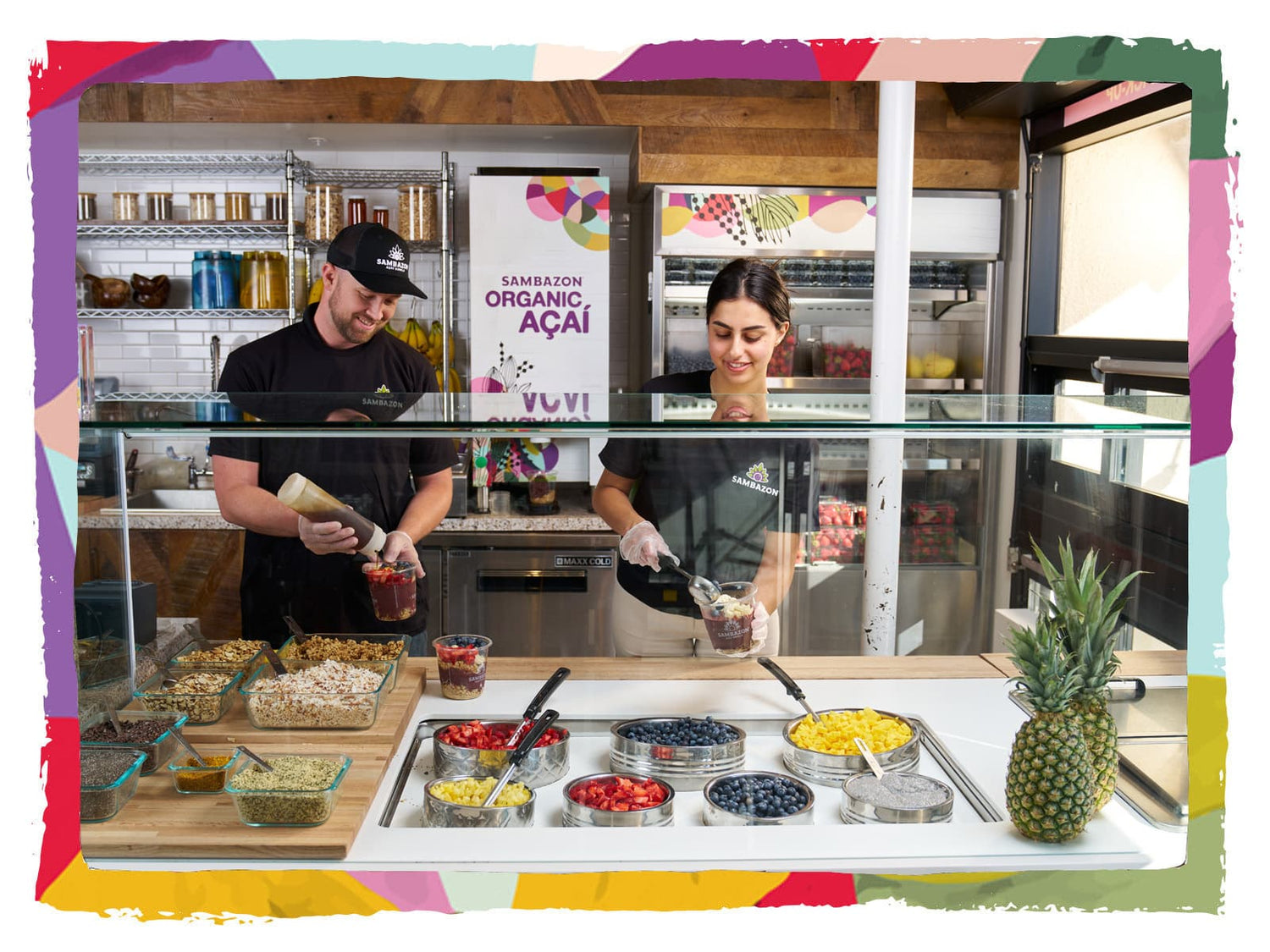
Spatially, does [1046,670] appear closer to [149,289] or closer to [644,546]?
[644,546]

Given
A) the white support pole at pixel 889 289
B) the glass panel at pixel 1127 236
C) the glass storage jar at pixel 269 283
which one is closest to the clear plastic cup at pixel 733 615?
the white support pole at pixel 889 289

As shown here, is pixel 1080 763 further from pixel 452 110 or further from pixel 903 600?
pixel 452 110

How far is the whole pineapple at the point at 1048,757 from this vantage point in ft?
4.98

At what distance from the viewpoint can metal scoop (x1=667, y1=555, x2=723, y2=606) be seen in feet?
6.99

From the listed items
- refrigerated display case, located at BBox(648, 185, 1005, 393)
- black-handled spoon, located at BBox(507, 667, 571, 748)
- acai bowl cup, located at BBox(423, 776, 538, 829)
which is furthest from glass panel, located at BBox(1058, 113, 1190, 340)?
acai bowl cup, located at BBox(423, 776, 538, 829)

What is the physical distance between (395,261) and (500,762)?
5.83 feet

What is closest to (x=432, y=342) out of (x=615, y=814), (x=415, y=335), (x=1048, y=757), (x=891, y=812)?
(x=415, y=335)

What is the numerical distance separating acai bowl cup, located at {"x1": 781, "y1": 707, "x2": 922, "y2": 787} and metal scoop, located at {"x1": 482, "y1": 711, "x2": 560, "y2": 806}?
1.41ft

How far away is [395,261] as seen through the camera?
3.07m

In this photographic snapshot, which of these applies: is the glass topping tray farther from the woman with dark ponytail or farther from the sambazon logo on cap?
the sambazon logo on cap

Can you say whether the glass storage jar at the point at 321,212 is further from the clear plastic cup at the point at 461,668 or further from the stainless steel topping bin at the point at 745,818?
the stainless steel topping bin at the point at 745,818

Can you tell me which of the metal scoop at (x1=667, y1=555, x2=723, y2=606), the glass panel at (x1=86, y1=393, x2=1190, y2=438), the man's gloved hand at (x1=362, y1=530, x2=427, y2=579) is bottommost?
the metal scoop at (x1=667, y1=555, x2=723, y2=606)

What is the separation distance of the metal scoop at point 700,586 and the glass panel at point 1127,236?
8.54 ft

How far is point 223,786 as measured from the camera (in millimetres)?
1645
